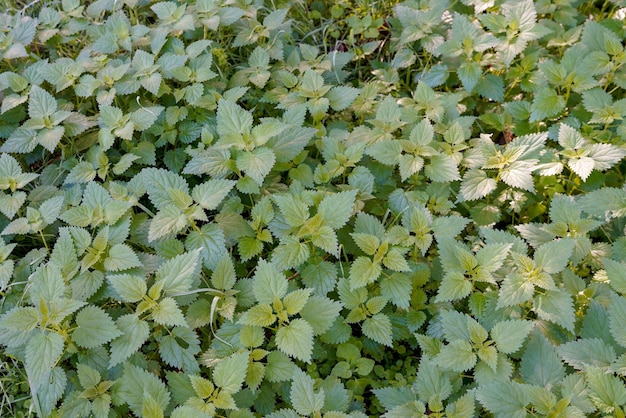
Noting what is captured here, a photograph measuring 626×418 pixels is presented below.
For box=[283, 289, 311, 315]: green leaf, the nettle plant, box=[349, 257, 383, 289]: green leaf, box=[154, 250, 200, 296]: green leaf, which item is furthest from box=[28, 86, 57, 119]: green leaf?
box=[349, 257, 383, 289]: green leaf

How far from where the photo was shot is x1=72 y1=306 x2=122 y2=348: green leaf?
1.88m

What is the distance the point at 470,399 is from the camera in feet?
5.86

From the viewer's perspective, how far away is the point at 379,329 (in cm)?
204

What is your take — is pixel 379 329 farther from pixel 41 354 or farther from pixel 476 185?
pixel 41 354

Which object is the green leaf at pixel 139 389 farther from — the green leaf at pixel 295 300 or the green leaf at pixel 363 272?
the green leaf at pixel 363 272

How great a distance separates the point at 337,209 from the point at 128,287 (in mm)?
829

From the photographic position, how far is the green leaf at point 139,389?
5.98ft

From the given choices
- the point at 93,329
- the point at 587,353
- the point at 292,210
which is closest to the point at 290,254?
the point at 292,210

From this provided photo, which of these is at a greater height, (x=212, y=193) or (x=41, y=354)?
(x=212, y=193)

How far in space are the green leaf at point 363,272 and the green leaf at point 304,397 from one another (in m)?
0.41

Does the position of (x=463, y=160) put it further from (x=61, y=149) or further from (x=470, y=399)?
(x=61, y=149)

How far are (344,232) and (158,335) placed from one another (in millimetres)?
853

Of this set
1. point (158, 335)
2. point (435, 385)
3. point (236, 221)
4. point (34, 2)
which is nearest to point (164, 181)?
point (236, 221)

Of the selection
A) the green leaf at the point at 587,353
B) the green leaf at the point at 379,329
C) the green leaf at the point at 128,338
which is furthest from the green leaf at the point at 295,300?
the green leaf at the point at 587,353
